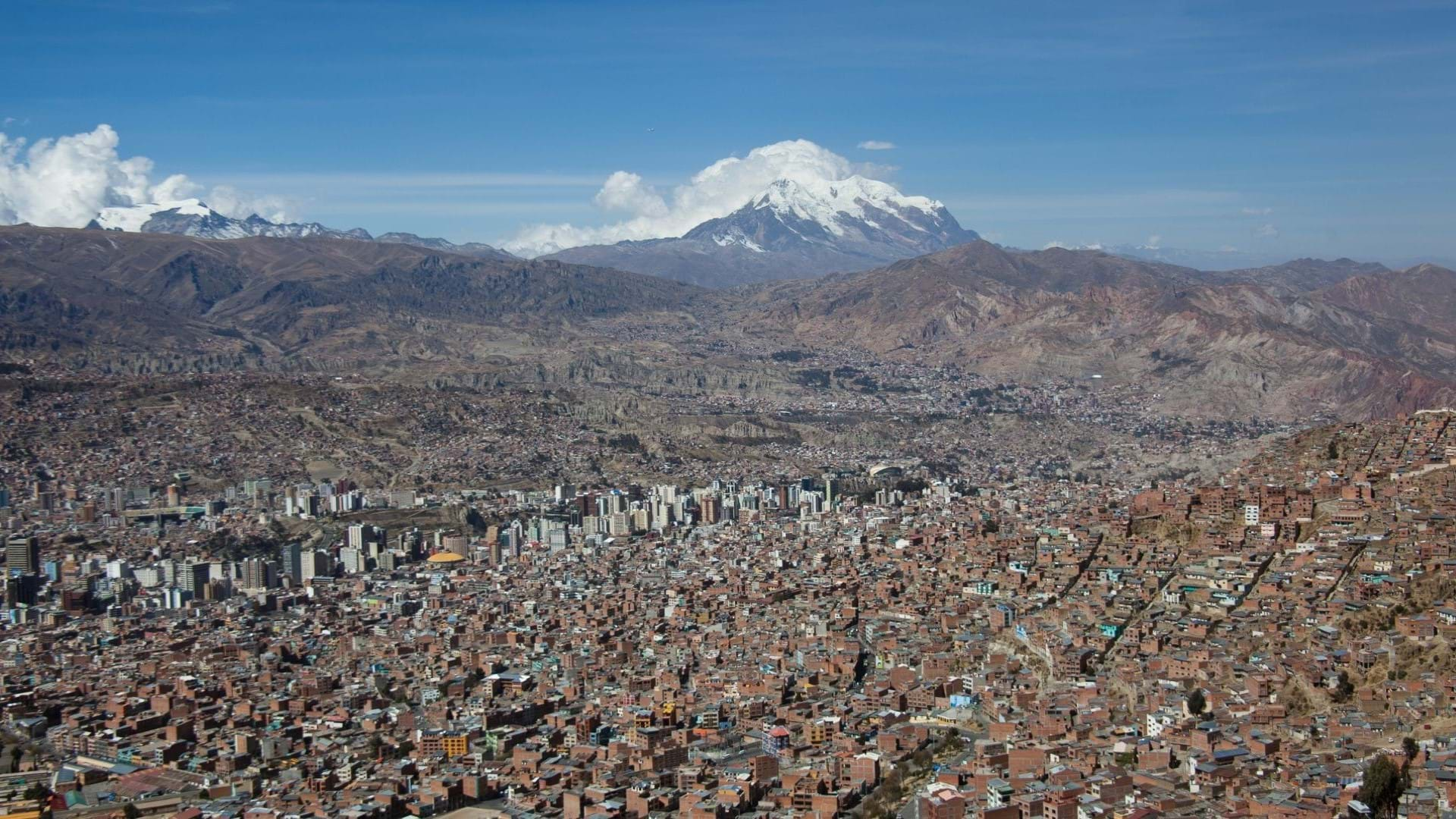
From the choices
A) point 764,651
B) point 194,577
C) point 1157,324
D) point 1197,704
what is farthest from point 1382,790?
point 1157,324

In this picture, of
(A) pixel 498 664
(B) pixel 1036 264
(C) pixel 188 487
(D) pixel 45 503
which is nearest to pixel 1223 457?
(A) pixel 498 664

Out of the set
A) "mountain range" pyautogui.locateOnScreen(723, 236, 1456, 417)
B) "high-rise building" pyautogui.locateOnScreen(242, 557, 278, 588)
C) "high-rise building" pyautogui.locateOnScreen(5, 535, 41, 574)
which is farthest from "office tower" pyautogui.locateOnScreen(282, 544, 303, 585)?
"mountain range" pyautogui.locateOnScreen(723, 236, 1456, 417)

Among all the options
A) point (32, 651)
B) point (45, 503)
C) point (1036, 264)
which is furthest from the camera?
point (1036, 264)

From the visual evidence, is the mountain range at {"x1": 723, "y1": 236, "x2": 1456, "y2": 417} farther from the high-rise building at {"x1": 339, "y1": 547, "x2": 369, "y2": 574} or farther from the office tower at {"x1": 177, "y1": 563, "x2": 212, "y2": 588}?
the office tower at {"x1": 177, "y1": 563, "x2": 212, "y2": 588}

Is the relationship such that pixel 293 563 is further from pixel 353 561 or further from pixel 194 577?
pixel 194 577

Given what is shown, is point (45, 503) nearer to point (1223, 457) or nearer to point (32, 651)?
point (32, 651)

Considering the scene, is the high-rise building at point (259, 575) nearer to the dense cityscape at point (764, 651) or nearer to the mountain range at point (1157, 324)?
the dense cityscape at point (764, 651)

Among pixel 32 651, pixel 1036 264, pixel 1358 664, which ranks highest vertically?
pixel 1036 264
